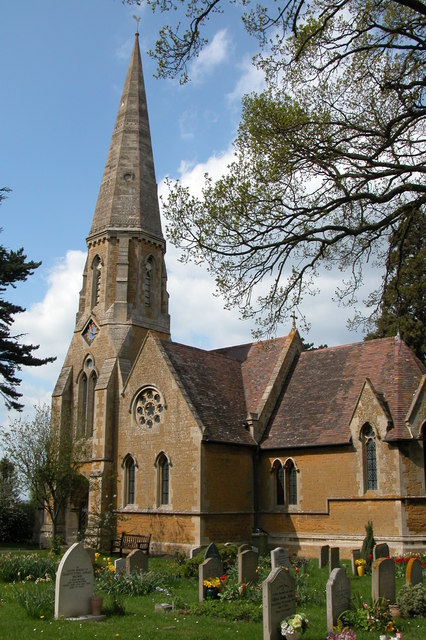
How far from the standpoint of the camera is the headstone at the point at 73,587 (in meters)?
12.1

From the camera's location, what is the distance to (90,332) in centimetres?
3381

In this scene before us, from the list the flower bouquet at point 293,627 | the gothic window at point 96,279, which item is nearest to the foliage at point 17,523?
the gothic window at point 96,279

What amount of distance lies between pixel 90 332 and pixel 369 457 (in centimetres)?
1648

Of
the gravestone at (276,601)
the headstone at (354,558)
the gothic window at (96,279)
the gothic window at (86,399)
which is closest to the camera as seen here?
the gravestone at (276,601)

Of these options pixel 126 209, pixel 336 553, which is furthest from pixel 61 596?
pixel 126 209

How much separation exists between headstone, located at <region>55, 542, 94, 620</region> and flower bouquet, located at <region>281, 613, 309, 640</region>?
14.0ft

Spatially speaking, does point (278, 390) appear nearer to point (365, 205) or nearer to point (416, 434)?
point (416, 434)

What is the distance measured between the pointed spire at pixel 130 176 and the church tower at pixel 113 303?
0.19 feet

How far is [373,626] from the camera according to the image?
1138cm

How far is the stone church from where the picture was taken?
23984mm

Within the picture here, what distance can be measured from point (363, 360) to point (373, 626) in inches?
703

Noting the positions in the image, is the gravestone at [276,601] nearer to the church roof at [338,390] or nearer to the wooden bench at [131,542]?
the church roof at [338,390]

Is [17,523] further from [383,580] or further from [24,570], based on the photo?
[383,580]

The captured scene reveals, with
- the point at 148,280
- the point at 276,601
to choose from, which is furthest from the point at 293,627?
the point at 148,280
